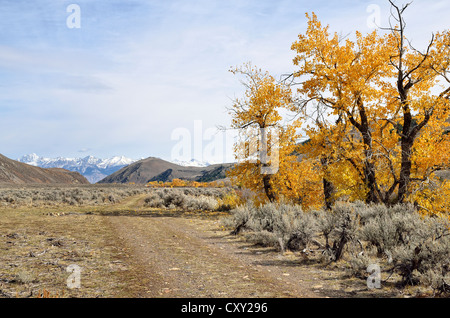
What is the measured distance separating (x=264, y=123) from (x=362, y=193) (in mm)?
7079

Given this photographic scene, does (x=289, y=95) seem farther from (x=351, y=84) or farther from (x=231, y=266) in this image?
(x=231, y=266)

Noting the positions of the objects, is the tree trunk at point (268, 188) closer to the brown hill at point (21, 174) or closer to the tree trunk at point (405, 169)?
the tree trunk at point (405, 169)

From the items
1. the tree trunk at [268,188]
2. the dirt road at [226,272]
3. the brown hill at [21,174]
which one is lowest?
the dirt road at [226,272]

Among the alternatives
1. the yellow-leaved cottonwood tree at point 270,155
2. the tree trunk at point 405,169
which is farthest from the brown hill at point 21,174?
the tree trunk at point 405,169

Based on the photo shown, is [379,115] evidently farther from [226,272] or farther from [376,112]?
[226,272]

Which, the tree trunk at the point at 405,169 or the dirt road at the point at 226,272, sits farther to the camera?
the tree trunk at the point at 405,169

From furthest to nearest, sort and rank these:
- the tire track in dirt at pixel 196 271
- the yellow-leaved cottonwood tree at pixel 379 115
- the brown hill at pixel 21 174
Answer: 1. the brown hill at pixel 21 174
2. the yellow-leaved cottonwood tree at pixel 379 115
3. the tire track in dirt at pixel 196 271

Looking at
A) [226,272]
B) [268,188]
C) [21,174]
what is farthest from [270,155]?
[21,174]

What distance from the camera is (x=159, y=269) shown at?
7.39 m

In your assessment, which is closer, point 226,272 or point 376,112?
point 226,272

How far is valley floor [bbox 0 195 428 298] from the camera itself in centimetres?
584

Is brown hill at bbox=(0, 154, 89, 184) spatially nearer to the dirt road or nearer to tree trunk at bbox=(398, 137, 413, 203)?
the dirt road

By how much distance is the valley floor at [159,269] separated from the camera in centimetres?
584

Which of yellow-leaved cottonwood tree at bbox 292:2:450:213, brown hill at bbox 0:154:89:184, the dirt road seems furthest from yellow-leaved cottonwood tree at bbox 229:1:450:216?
brown hill at bbox 0:154:89:184
